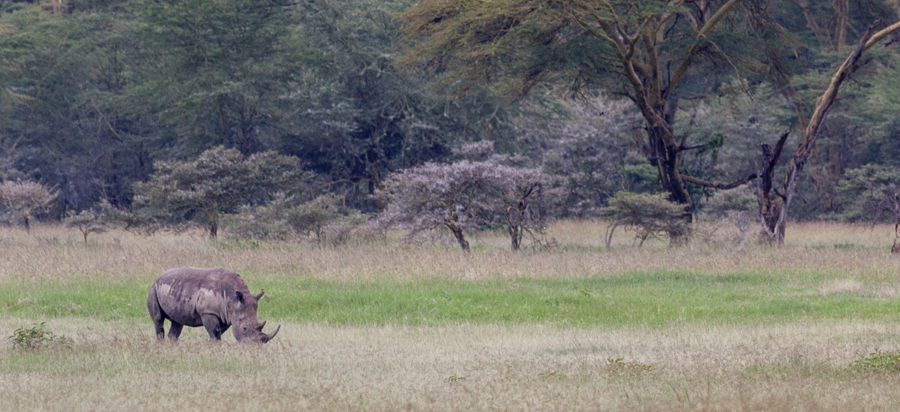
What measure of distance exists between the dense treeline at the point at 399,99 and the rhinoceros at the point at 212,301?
1395cm

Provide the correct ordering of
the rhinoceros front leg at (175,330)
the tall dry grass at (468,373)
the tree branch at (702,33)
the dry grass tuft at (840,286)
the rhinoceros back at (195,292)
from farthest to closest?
the tree branch at (702,33) < the dry grass tuft at (840,286) < the rhinoceros front leg at (175,330) < the rhinoceros back at (195,292) < the tall dry grass at (468,373)

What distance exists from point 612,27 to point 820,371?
15.9 metres

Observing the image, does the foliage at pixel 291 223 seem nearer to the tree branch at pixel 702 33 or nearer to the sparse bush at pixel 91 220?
the sparse bush at pixel 91 220

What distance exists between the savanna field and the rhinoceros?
242mm

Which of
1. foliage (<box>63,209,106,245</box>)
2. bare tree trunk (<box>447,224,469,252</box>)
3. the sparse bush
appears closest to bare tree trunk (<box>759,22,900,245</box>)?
bare tree trunk (<box>447,224,469,252</box>)

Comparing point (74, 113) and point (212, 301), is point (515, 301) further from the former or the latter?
point (74, 113)

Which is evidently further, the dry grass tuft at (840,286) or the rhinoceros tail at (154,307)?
the dry grass tuft at (840,286)

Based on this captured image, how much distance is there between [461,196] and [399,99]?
1207 cm

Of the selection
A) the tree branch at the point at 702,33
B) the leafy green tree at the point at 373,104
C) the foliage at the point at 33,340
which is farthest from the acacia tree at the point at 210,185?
the foliage at the point at 33,340

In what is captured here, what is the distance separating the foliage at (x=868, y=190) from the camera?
26.4 m

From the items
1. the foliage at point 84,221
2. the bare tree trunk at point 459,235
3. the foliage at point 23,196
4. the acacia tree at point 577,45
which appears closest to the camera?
the bare tree trunk at point 459,235

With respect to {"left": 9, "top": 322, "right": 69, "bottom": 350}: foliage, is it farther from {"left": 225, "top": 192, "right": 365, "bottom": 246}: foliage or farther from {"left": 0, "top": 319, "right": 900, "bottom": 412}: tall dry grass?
{"left": 225, "top": 192, "right": 365, "bottom": 246}: foliage

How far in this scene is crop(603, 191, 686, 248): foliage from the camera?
70.0 ft

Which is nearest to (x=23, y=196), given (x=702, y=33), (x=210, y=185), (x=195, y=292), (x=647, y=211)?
(x=210, y=185)
